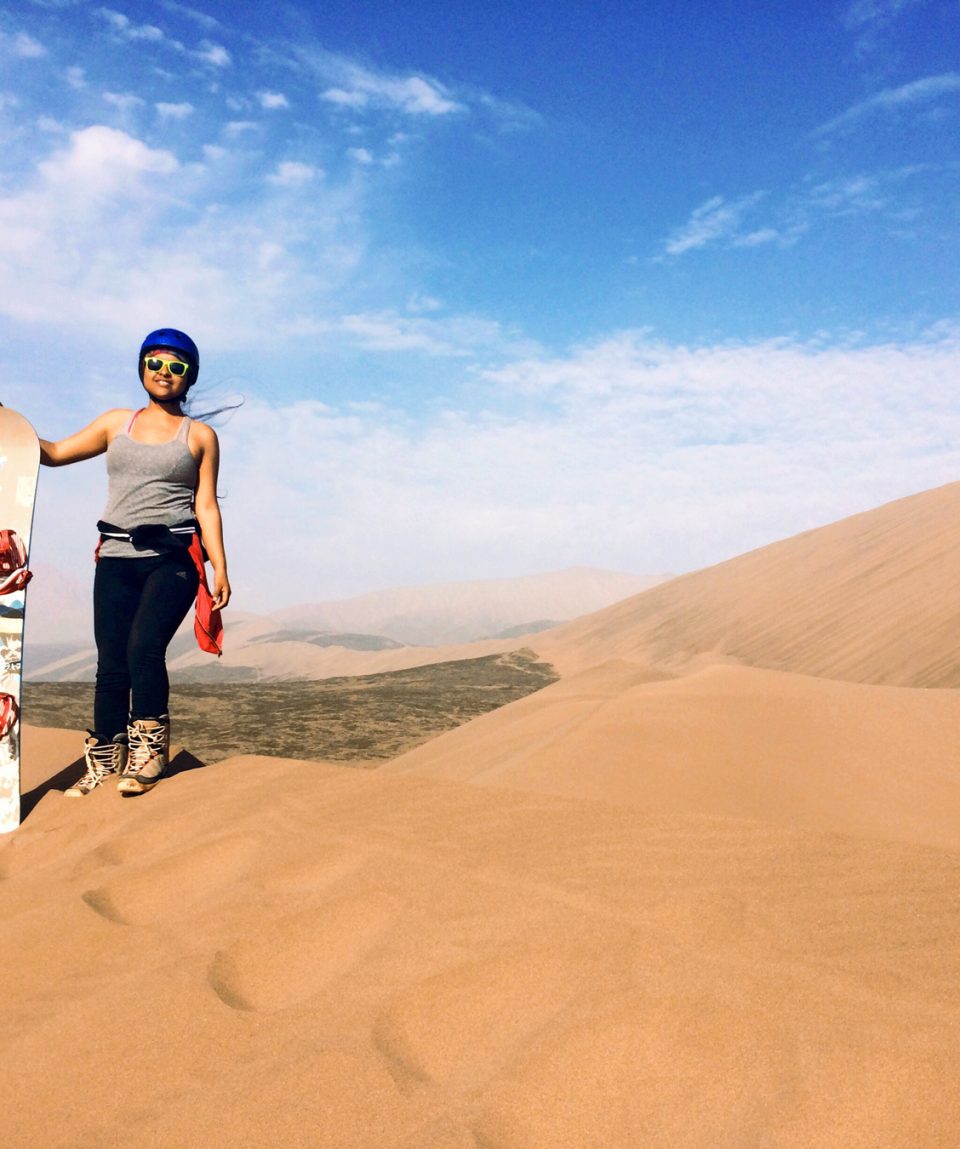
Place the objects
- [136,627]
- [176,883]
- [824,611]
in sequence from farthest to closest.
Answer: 1. [824,611]
2. [136,627]
3. [176,883]

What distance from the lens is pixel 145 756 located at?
325 cm

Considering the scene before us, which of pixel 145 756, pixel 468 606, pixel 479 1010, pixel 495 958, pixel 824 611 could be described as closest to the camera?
pixel 479 1010

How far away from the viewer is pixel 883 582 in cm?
1639

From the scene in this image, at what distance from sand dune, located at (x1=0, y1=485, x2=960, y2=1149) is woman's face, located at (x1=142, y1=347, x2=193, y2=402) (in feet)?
5.48

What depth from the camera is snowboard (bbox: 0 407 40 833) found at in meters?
3.29

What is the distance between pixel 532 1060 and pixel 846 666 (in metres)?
12.7

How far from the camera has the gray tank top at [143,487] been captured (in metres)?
3.43

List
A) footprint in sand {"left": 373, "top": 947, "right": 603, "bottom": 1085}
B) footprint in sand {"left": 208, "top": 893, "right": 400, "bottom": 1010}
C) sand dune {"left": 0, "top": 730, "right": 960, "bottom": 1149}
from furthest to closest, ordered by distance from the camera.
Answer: footprint in sand {"left": 208, "top": 893, "right": 400, "bottom": 1010}
footprint in sand {"left": 373, "top": 947, "right": 603, "bottom": 1085}
sand dune {"left": 0, "top": 730, "right": 960, "bottom": 1149}

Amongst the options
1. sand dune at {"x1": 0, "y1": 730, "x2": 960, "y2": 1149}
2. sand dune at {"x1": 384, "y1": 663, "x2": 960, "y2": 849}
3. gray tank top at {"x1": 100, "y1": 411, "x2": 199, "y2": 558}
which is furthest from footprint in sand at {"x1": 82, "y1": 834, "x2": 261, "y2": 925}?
gray tank top at {"x1": 100, "y1": 411, "x2": 199, "y2": 558}

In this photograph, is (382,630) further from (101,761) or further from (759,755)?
(759,755)

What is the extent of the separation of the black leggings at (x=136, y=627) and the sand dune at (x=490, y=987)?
988mm

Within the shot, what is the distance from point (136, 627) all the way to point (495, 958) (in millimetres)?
2336

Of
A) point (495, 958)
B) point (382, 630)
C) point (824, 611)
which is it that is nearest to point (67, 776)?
point (495, 958)

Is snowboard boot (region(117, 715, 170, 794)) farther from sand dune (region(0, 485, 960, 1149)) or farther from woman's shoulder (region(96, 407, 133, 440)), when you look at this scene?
woman's shoulder (region(96, 407, 133, 440))
